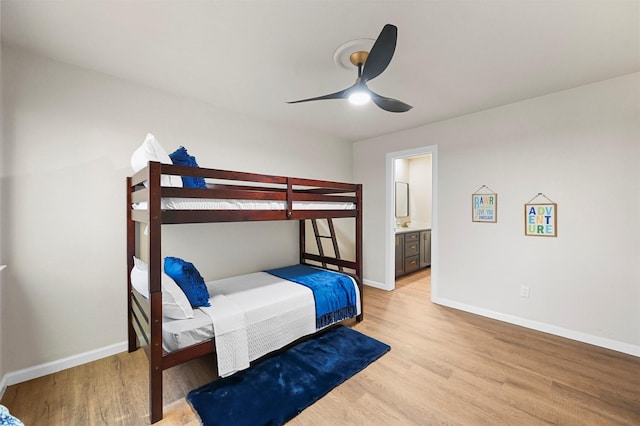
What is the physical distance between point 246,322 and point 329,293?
896mm

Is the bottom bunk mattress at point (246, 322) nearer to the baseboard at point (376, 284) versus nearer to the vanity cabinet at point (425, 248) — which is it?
the baseboard at point (376, 284)

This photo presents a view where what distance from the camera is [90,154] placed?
7.48ft

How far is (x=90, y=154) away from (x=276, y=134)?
1953 millimetres

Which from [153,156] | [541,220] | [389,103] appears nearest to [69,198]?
[153,156]

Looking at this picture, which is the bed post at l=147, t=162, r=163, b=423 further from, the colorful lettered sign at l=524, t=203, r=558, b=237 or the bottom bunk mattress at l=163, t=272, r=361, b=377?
the colorful lettered sign at l=524, t=203, r=558, b=237

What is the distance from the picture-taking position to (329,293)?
2672 millimetres

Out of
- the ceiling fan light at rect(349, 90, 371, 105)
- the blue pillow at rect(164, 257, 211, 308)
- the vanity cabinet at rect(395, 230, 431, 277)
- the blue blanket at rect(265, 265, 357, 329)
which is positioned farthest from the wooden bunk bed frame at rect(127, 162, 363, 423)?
the vanity cabinet at rect(395, 230, 431, 277)

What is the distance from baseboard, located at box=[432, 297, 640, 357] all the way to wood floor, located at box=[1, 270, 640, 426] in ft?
0.32

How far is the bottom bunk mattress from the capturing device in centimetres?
186

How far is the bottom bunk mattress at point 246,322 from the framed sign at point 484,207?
2229mm

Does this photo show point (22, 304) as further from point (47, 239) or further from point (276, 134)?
point (276, 134)

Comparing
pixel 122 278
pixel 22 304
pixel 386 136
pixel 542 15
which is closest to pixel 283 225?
pixel 122 278

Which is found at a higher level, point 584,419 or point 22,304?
point 22,304

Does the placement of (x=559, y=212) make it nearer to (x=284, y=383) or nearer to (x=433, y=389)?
(x=433, y=389)
